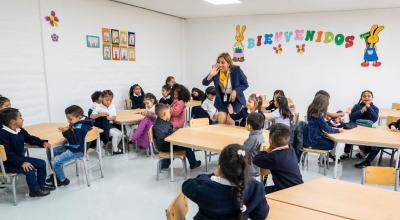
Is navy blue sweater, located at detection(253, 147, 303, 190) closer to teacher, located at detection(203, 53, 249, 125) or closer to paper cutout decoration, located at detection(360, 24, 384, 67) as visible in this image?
teacher, located at detection(203, 53, 249, 125)

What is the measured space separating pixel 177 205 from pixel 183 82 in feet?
24.7

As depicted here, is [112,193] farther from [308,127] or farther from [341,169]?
[341,169]

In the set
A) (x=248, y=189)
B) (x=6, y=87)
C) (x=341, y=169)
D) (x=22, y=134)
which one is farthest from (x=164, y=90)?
(x=248, y=189)

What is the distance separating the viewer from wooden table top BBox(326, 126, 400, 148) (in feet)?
12.1

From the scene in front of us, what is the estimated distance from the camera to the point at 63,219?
3107 mm

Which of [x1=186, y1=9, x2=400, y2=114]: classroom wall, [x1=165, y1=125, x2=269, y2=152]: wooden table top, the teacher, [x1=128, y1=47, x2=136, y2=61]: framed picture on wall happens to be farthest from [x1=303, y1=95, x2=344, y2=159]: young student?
[x1=128, y1=47, x2=136, y2=61]: framed picture on wall

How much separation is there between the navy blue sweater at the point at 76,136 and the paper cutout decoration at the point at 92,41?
2.78 m

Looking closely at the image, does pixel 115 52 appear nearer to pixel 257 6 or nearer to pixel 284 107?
pixel 257 6

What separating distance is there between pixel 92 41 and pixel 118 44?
71 cm

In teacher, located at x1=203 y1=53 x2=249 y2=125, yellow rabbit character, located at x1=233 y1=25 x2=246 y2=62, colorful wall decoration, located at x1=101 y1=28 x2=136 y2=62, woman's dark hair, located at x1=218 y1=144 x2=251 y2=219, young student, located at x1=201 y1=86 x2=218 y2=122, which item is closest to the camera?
woman's dark hair, located at x1=218 y1=144 x2=251 y2=219

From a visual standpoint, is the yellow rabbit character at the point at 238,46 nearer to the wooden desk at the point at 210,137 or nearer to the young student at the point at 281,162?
the wooden desk at the point at 210,137

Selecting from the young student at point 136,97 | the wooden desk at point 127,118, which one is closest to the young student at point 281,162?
the wooden desk at point 127,118

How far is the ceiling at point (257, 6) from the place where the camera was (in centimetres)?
617

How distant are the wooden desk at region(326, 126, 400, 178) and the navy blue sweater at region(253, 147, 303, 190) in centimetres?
170
